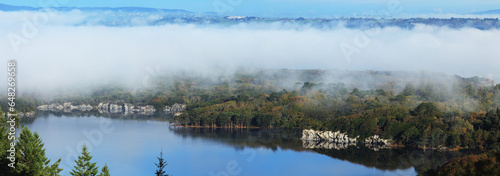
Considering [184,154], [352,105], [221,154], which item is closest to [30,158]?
[184,154]

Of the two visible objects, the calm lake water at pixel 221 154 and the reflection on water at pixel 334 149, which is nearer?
the calm lake water at pixel 221 154

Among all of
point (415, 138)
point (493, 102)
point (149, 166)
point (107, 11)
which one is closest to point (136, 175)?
point (149, 166)

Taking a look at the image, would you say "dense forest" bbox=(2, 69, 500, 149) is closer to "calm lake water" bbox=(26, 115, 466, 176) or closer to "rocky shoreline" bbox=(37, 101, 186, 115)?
"rocky shoreline" bbox=(37, 101, 186, 115)

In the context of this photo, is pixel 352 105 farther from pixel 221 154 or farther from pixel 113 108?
pixel 113 108

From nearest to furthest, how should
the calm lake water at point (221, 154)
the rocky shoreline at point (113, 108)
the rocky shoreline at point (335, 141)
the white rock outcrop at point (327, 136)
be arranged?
the calm lake water at point (221, 154), the rocky shoreline at point (335, 141), the white rock outcrop at point (327, 136), the rocky shoreline at point (113, 108)

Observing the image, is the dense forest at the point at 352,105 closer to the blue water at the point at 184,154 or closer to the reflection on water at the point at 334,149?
the reflection on water at the point at 334,149

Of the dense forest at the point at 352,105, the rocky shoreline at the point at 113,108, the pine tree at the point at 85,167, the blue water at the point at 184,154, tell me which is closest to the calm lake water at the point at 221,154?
the blue water at the point at 184,154

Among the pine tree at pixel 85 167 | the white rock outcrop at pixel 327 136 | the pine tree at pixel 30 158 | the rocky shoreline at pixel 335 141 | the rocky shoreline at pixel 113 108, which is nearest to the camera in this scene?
the pine tree at pixel 30 158

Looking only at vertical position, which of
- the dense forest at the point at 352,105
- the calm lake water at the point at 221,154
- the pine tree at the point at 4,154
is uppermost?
the dense forest at the point at 352,105

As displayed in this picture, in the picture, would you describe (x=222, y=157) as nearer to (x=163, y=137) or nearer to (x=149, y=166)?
(x=149, y=166)
